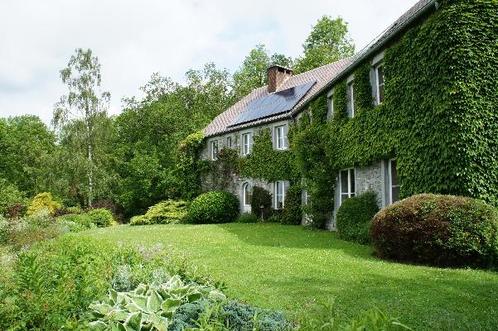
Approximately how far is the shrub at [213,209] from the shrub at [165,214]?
5.83 feet

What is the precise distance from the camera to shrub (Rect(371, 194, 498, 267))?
375 inches

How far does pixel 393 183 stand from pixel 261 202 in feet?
36.8

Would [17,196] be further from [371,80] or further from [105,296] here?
[105,296]

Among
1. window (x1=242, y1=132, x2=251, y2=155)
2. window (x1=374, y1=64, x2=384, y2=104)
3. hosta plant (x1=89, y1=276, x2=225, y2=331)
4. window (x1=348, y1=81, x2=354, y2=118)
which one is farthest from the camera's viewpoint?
window (x1=242, y1=132, x2=251, y2=155)

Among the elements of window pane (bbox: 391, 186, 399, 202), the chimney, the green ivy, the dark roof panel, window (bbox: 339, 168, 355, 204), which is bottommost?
window pane (bbox: 391, 186, 399, 202)

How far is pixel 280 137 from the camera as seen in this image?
24609 mm

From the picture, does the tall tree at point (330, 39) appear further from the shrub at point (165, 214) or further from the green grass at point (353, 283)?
the green grass at point (353, 283)

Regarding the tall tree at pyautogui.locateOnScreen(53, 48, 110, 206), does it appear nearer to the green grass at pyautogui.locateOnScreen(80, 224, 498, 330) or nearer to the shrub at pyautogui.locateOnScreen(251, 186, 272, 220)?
the shrub at pyautogui.locateOnScreen(251, 186, 272, 220)

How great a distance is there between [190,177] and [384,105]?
18.9m

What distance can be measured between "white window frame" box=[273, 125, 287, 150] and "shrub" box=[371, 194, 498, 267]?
1402 cm

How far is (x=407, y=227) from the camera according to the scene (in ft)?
33.0

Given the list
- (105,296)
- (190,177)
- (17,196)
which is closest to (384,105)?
(105,296)

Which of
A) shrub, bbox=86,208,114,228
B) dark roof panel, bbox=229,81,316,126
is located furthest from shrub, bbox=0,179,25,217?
dark roof panel, bbox=229,81,316,126

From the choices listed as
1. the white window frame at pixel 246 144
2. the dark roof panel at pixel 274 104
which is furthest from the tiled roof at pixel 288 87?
the white window frame at pixel 246 144
